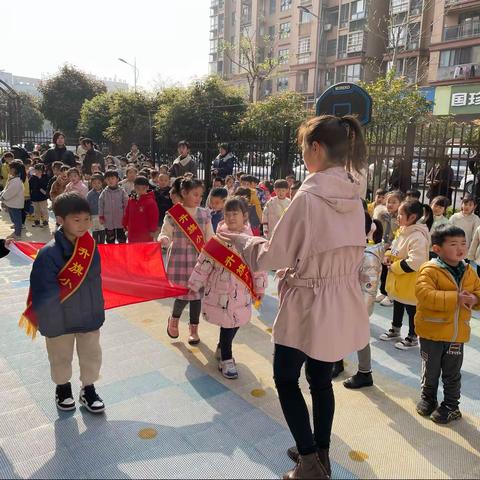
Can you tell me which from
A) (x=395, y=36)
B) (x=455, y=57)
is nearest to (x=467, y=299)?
(x=395, y=36)

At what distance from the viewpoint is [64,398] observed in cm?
318

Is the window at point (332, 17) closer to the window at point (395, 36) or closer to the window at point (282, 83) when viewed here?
the window at point (282, 83)

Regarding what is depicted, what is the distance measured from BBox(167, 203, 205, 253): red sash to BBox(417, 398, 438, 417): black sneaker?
213 centimetres

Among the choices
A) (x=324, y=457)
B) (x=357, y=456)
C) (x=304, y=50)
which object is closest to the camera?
(x=324, y=457)

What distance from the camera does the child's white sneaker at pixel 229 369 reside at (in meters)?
3.69

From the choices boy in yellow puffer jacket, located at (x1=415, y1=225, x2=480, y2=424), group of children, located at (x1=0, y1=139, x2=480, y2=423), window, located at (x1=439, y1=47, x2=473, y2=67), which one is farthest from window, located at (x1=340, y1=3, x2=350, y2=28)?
boy in yellow puffer jacket, located at (x1=415, y1=225, x2=480, y2=424)

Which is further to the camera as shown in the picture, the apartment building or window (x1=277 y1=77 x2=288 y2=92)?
window (x1=277 y1=77 x2=288 y2=92)

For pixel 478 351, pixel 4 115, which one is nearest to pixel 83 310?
pixel 478 351

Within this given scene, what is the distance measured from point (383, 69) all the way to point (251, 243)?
3805 cm

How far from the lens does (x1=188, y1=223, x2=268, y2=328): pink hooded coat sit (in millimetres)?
3682

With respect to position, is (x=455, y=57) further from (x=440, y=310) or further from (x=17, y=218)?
(x=440, y=310)

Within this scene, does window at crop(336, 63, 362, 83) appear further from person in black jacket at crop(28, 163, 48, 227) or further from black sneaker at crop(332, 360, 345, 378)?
black sneaker at crop(332, 360, 345, 378)

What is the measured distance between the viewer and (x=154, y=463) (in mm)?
2672

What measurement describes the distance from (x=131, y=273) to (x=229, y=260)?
0.95 m
